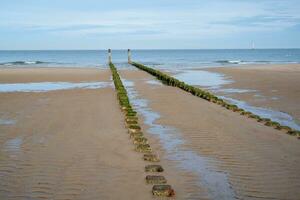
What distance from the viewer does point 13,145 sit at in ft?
29.5

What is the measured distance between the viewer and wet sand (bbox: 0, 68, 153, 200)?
6059 millimetres

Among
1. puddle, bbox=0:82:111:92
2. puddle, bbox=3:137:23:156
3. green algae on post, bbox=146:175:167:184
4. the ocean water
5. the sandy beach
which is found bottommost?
the ocean water

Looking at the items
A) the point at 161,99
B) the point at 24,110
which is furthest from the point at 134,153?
the point at 161,99

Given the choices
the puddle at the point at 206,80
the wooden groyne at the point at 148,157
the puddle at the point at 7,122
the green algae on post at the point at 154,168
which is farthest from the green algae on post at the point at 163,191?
the puddle at the point at 206,80

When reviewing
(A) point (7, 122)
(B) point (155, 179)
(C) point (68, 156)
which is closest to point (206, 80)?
(A) point (7, 122)

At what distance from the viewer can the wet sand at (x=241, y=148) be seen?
6.21 meters

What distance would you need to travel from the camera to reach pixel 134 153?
8.12 metres

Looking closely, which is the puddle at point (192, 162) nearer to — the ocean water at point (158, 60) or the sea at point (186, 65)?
the sea at point (186, 65)

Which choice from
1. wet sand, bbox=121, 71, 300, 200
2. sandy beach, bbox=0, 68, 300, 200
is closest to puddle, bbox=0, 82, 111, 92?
sandy beach, bbox=0, 68, 300, 200

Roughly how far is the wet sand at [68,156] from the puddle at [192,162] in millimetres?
777

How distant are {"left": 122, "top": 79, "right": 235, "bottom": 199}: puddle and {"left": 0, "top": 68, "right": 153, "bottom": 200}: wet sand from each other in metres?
0.78

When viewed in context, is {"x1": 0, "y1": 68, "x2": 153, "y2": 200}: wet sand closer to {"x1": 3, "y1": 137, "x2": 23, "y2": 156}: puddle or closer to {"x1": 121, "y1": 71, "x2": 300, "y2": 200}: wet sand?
{"x1": 3, "y1": 137, "x2": 23, "y2": 156}: puddle

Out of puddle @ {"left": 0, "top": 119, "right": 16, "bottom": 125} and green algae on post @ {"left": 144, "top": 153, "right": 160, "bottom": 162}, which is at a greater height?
green algae on post @ {"left": 144, "top": 153, "right": 160, "bottom": 162}

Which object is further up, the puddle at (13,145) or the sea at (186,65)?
the puddle at (13,145)
